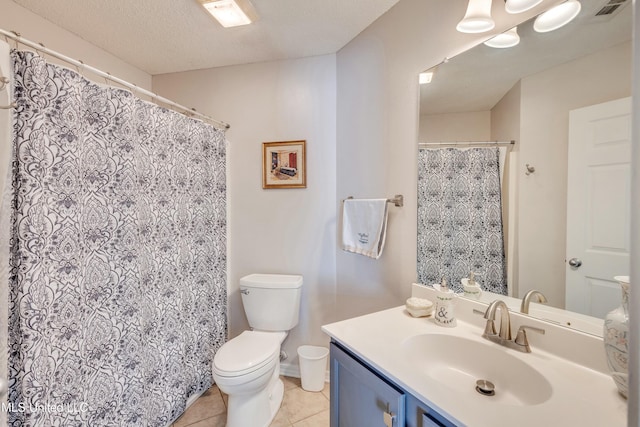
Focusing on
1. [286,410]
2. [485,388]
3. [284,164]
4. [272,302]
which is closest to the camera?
[485,388]

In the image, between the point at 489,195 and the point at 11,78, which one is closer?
the point at 11,78

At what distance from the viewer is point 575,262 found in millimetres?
929

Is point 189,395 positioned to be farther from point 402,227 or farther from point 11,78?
point 11,78

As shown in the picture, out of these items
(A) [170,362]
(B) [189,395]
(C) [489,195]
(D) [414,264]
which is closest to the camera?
(C) [489,195]

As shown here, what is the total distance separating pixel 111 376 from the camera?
51.6 inches

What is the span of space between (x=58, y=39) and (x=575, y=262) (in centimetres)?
277

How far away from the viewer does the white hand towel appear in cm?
158

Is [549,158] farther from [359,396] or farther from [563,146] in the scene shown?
[359,396]

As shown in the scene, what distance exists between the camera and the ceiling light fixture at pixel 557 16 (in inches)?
36.5

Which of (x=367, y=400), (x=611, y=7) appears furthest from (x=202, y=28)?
(x=367, y=400)

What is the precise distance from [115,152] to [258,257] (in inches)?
45.4

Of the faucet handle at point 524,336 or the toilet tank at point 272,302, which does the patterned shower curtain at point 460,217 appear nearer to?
the faucet handle at point 524,336

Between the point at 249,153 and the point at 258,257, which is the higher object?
the point at 249,153

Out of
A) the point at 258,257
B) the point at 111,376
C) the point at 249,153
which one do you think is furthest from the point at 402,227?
the point at 111,376
